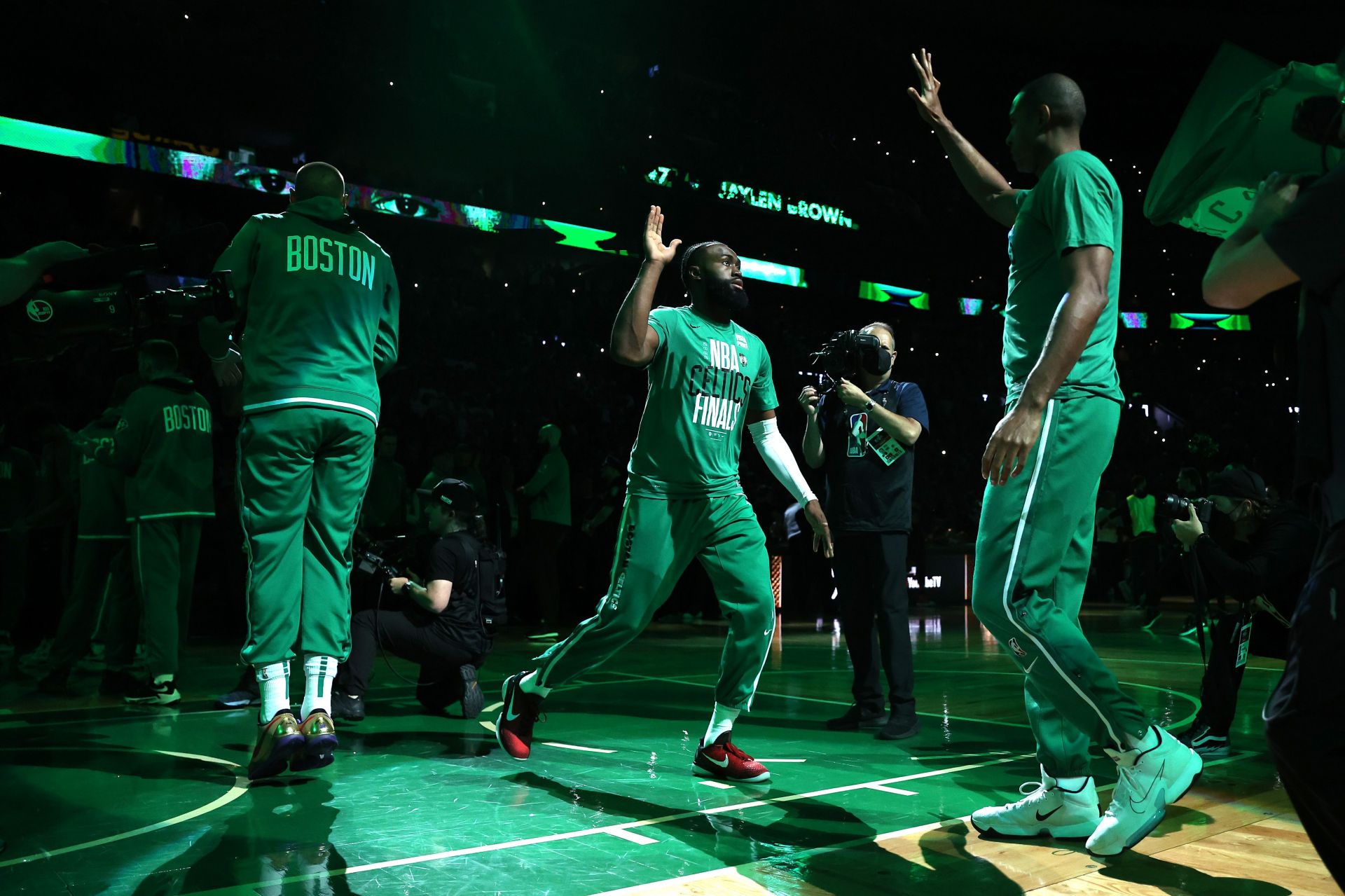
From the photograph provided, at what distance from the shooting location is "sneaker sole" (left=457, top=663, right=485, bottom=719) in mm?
5645

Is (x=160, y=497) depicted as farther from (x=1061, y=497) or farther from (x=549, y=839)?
(x=1061, y=497)

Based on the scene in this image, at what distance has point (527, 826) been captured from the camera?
10.8ft

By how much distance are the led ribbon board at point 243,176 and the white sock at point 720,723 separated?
15.3 m

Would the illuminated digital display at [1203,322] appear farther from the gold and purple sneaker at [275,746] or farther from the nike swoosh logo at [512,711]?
the gold and purple sneaker at [275,746]

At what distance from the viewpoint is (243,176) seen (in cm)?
1691

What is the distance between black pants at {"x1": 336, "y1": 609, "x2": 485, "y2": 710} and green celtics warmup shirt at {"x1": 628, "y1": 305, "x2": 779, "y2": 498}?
2.03 meters

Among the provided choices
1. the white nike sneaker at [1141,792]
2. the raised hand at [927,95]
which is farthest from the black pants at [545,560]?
the white nike sneaker at [1141,792]

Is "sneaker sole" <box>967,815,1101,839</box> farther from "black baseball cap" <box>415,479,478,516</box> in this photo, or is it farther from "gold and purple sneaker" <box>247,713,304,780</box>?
"black baseball cap" <box>415,479,478,516</box>

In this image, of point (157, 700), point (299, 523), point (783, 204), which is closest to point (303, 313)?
point (299, 523)

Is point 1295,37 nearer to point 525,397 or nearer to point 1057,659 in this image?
point 525,397

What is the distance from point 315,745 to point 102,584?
13.1ft

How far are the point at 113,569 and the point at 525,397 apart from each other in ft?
31.1

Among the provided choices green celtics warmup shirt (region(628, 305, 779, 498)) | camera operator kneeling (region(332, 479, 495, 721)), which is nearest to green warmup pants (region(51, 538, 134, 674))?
camera operator kneeling (region(332, 479, 495, 721))

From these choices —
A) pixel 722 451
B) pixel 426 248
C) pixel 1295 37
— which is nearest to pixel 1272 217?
pixel 722 451
